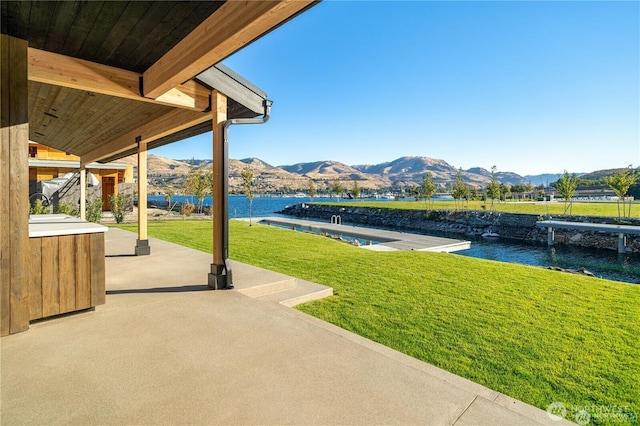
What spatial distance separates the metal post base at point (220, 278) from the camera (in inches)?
184

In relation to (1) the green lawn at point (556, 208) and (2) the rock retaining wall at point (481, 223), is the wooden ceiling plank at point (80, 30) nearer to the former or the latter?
(2) the rock retaining wall at point (481, 223)

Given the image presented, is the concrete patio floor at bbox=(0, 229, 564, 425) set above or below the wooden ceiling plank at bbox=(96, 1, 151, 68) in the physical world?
below

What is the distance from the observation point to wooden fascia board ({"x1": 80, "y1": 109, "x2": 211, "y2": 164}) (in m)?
5.42

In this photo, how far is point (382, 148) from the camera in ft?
242

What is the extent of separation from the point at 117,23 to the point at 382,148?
73522 mm

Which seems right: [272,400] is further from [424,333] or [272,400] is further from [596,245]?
[596,245]

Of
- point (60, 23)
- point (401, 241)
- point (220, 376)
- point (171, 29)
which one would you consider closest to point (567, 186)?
point (401, 241)

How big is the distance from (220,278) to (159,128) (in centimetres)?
360

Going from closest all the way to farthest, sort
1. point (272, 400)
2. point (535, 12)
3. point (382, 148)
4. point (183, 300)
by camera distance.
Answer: point (272, 400) → point (183, 300) → point (535, 12) → point (382, 148)

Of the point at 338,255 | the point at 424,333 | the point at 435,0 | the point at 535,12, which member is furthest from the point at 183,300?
the point at 535,12

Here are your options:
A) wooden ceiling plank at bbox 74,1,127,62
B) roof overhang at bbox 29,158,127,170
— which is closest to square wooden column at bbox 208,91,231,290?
wooden ceiling plank at bbox 74,1,127,62

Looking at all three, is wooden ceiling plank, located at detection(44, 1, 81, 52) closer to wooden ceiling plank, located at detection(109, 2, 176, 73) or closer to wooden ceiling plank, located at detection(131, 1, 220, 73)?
wooden ceiling plank, located at detection(109, 2, 176, 73)

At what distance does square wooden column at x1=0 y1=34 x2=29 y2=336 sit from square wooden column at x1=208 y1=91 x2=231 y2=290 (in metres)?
2.06

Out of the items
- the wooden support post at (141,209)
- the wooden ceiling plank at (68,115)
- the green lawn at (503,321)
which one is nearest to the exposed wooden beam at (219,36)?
the wooden ceiling plank at (68,115)
